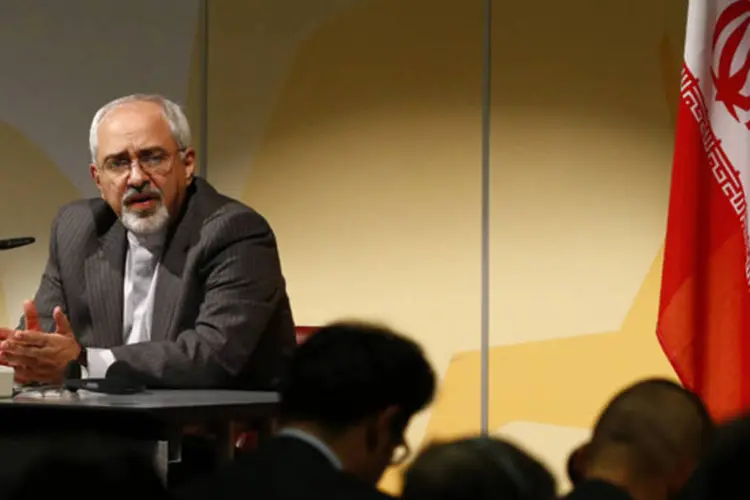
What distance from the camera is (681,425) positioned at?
191 centimetres

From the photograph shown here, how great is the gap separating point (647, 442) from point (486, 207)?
2846mm

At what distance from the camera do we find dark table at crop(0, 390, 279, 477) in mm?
2021

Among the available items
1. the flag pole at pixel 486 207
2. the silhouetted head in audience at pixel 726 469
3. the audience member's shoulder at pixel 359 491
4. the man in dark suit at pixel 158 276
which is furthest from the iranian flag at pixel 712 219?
the silhouetted head in audience at pixel 726 469

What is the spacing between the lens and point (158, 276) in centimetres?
347

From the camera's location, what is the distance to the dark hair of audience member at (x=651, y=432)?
1830 mm

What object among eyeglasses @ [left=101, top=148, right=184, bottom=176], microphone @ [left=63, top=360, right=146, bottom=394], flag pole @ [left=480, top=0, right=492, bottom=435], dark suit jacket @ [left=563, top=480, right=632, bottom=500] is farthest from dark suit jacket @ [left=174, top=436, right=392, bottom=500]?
flag pole @ [left=480, top=0, right=492, bottom=435]

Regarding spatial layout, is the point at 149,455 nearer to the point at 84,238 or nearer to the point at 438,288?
the point at 84,238

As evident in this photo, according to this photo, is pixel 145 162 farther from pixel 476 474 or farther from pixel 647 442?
pixel 476 474

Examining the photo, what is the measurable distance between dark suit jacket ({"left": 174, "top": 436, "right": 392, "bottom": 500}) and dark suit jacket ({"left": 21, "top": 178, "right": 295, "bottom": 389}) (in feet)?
4.98

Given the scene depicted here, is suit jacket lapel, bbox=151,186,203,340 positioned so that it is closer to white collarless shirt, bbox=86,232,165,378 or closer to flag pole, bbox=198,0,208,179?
white collarless shirt, bbox=86,232,165,378

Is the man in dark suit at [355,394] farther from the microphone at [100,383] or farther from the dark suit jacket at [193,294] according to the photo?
the dark suit jacket at [193,294]

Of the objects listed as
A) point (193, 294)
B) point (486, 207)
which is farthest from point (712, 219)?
point (193, 294)

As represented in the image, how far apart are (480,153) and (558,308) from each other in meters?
0.58

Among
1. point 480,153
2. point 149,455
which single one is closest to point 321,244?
point 480,153
